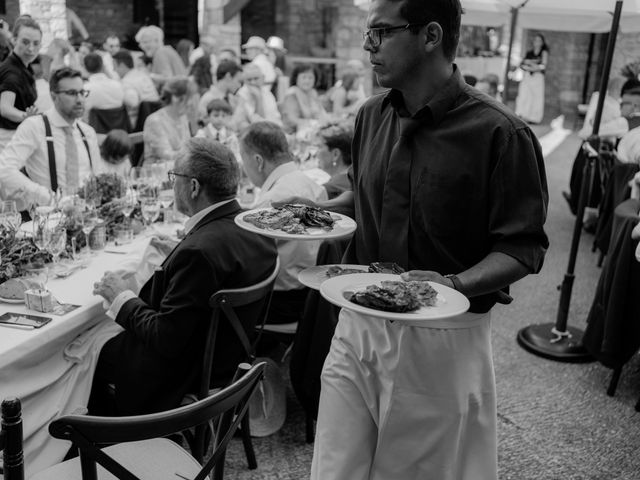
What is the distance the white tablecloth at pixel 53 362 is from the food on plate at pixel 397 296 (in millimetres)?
1022

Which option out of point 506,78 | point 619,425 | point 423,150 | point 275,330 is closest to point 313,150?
point 506,78

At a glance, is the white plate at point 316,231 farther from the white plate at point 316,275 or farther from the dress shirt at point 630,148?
the dress shirt at point 630,148

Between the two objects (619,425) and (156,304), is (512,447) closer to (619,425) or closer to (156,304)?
(619,425)

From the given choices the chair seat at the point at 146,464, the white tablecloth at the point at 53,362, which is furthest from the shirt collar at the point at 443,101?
the white tablecloth at the point at 53,362

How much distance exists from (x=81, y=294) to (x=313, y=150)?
3.37 metres

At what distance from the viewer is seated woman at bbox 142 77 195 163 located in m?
5.30

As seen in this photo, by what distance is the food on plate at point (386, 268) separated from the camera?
1620mm

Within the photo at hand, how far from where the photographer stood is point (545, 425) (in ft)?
10.5

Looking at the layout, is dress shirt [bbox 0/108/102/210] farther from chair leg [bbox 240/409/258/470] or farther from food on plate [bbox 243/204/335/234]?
food on plate [bbox 243/204/335/234]

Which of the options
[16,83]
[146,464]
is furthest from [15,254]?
[16,83]

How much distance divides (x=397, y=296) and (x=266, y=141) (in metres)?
2.11

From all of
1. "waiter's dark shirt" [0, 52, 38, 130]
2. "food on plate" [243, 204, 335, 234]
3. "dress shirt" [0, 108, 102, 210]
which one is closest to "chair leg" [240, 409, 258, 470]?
"food on plate" [243, 204, 335, 234]

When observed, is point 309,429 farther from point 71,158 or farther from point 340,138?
point 71,158

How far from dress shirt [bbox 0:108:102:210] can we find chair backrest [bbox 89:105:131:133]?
223cm
